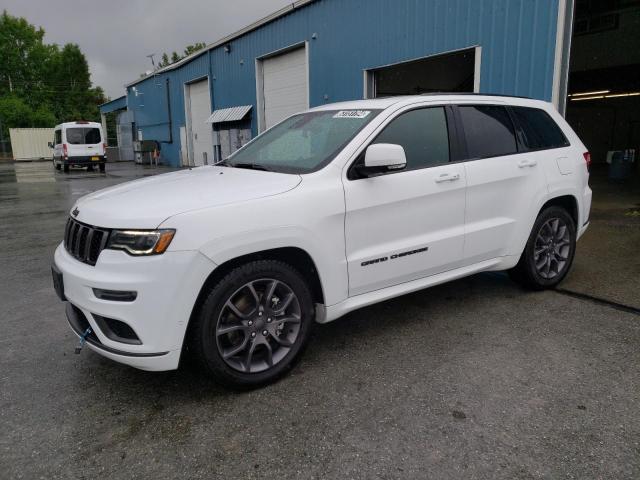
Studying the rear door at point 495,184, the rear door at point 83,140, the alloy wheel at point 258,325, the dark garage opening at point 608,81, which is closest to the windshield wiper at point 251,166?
the alloy wheel at point 258,325

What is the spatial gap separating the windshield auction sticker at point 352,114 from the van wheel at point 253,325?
1328mm

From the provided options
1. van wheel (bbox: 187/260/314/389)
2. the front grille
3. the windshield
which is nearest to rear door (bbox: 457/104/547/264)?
the windshield

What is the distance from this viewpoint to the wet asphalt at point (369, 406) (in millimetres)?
2324

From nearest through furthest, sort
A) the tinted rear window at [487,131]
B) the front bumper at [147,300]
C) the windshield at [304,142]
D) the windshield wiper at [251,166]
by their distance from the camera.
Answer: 1. the front bumper at [147,300]
2. the windshield at [304,142]
3. the windshield wiper at [251,166]
4. the tinted rear window at [487,131]

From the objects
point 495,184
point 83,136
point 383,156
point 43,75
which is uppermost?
point 43,75

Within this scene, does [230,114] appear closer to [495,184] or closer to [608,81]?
[608,81]

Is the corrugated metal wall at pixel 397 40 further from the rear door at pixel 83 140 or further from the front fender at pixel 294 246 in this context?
the rear door at pixel 83 140

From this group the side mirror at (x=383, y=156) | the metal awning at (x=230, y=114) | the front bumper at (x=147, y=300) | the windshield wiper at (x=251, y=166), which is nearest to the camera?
the front bumper at (x=147, y=300)

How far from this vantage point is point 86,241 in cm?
279

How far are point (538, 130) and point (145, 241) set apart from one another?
3.60 metres

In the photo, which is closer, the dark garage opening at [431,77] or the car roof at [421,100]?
the car roof at [421,100]

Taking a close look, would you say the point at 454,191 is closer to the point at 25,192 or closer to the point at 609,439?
the point at 609,439

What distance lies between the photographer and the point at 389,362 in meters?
3.32

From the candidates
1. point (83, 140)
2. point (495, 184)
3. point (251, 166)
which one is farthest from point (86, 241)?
point (83, 140)
